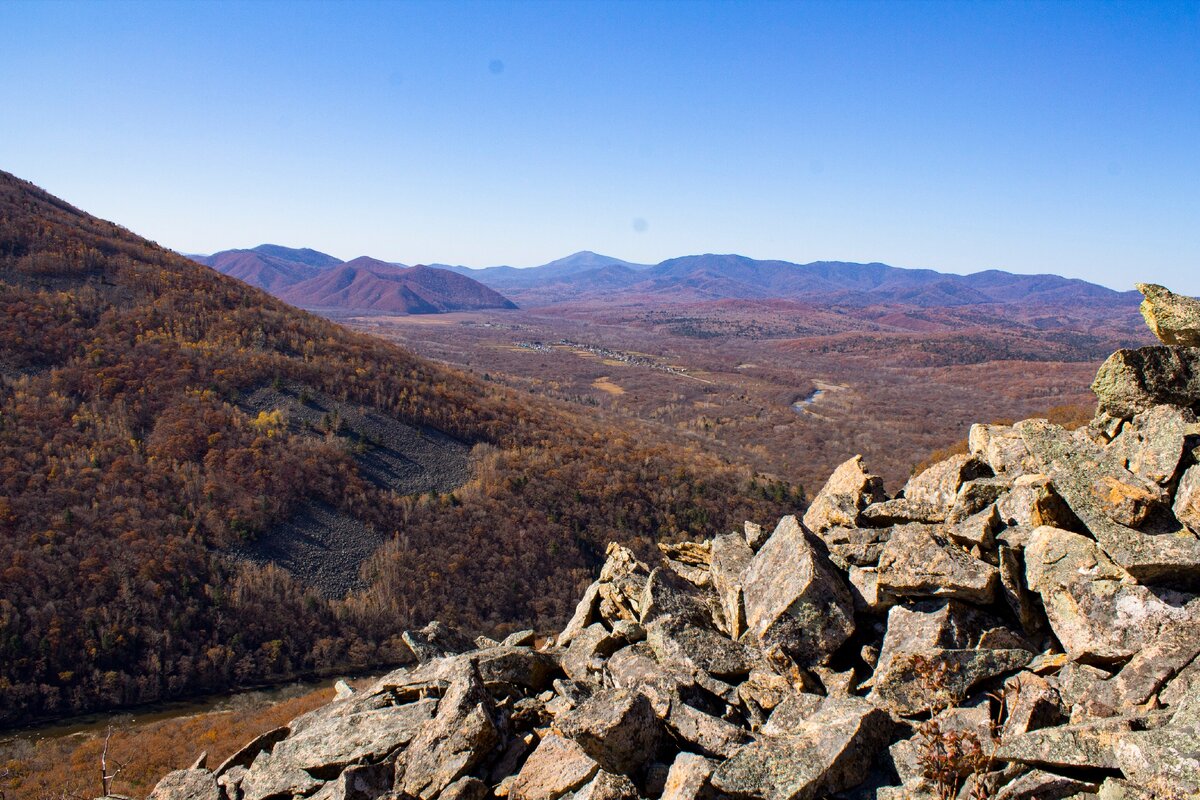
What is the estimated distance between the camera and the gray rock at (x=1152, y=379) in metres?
9.24

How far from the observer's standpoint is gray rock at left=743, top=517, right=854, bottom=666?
28.3ft

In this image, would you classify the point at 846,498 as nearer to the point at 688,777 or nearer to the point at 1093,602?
the point at 1093,602

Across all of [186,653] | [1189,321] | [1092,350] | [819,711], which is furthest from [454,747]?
[1092,350]

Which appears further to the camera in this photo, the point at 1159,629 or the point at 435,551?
the point at 435,551

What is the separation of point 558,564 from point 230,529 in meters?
14.7

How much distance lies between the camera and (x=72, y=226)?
52875 mm

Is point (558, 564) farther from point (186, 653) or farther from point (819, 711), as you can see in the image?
point (819, 711)

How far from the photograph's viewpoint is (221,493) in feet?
101

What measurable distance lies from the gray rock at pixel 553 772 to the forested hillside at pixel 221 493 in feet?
67.6

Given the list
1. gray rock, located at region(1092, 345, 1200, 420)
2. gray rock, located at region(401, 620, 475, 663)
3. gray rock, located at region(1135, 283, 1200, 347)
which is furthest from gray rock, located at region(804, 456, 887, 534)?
gray rock, located at region(401, 620, 475, 663)

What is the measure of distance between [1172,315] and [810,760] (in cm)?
879

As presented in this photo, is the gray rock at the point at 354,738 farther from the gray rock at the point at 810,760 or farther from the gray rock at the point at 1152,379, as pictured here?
the gray rock at the point at 1152,379

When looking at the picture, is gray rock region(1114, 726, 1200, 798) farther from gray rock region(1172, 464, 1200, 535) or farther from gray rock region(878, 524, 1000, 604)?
gray rock region(1172, 464, 1200, 535)

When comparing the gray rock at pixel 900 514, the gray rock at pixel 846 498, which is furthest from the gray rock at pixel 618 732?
the gray rock at pixel 846 498
